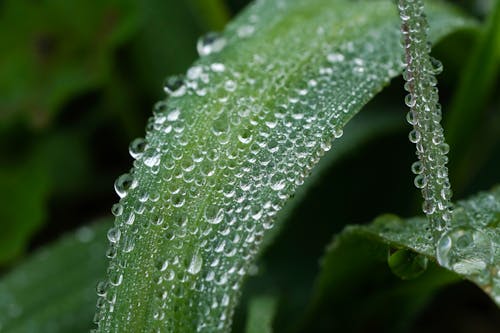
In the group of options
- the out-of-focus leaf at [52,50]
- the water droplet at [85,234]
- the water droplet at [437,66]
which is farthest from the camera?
the out-of-focus leaf at [52,50]

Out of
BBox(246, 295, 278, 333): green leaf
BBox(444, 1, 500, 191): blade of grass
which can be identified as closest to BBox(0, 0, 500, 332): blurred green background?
BBox(444, 1, 500, 191): blade of grass

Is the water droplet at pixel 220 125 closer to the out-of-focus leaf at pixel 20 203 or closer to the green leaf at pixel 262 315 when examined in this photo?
the green leaf at pixel 262 315

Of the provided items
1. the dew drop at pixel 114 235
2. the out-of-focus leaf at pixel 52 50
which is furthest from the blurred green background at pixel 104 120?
the dew drop at pixel 114 235

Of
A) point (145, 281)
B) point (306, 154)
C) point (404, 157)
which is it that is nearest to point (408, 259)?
point (306, 154)

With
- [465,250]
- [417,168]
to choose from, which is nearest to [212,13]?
[417,168]

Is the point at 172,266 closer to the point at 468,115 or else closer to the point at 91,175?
the point at 468,115
